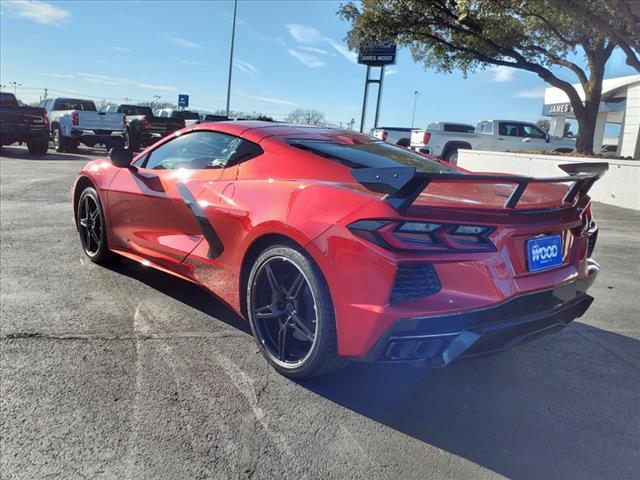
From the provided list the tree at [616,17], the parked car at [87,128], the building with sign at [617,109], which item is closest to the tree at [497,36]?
the tree at [616,17]

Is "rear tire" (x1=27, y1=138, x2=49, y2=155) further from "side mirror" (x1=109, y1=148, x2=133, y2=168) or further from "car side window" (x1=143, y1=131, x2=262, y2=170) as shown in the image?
"car side window" (x1=143, y1=131, x2=262, y2=170)

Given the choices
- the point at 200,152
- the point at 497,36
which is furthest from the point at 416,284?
the point at 497,36

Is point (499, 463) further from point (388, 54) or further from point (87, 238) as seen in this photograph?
point (388, 54)

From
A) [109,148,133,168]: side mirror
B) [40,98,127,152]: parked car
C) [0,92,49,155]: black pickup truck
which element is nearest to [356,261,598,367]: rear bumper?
[109,148,133,168]: side mirror

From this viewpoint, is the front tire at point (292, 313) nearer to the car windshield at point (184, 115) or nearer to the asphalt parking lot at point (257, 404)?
the asphalt parking lot at point (257, 404)

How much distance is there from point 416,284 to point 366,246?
0.28 metres

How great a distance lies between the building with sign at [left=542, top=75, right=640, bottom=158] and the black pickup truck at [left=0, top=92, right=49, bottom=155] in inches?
834

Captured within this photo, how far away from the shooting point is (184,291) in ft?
14.3

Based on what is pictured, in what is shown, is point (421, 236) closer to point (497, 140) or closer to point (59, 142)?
point (497, 140)

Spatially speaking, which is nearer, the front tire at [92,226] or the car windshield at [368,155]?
→ the car windshield at [368,155]

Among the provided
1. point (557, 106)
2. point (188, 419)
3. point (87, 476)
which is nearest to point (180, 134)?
point (188, 419)

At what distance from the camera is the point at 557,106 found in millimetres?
37031

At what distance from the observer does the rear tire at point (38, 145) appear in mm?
16875

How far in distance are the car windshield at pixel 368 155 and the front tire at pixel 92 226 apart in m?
2.25
